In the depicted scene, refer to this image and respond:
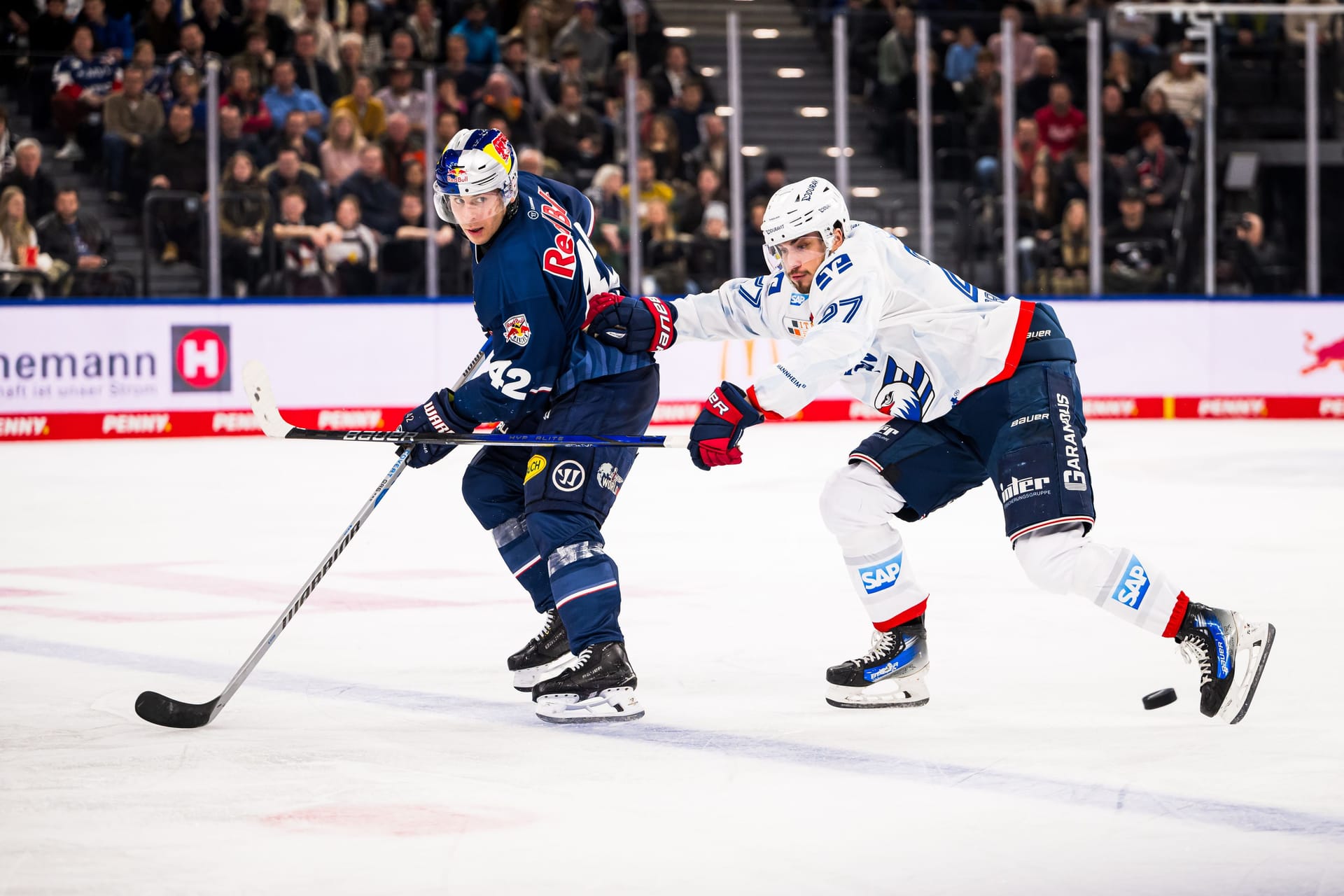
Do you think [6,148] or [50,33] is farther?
[50,33]

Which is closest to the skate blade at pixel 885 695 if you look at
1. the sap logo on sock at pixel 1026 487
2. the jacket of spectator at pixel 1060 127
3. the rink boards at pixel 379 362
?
the sap logo on sock at pixel 1026 487

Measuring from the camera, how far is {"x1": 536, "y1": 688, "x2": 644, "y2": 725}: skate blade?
3953 millimetres

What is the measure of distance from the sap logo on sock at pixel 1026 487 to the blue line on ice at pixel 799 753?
65cm

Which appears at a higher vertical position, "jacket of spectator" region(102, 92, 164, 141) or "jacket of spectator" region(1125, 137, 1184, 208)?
"jacket of spectator" region(102, 92, 164, 141)

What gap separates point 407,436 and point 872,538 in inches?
42.2

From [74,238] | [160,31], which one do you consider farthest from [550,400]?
[160,31]

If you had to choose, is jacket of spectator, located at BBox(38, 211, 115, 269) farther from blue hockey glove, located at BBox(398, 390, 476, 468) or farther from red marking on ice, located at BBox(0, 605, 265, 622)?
blue hockey glove, located at BBox(398, 390, 476, 468)

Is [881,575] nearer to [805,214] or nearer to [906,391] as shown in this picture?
[906,391]

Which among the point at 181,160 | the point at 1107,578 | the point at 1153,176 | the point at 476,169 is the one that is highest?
the point at 181,160

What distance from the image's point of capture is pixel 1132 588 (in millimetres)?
3824

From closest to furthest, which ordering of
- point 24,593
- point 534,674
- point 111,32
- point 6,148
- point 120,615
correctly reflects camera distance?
point 534,674 → point 120,615 → point 24,593 → point 6,148 → point 111,32

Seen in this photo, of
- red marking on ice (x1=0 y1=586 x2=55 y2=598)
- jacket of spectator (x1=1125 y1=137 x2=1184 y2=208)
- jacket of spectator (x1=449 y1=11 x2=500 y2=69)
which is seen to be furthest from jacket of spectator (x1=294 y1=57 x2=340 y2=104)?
red marking on ice (x1=0 y1=586 x2=55 y2=598)

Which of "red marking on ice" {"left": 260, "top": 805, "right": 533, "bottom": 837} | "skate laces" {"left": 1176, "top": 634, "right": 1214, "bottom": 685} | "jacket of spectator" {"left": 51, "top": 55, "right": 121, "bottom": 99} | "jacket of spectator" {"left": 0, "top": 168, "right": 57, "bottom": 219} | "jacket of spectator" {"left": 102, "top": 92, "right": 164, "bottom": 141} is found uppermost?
"jacket of spectator" {"left": 51, "top": 55, "right": 121, "bottom": 99}

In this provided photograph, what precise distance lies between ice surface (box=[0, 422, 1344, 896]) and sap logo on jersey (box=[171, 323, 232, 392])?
12.5ft
